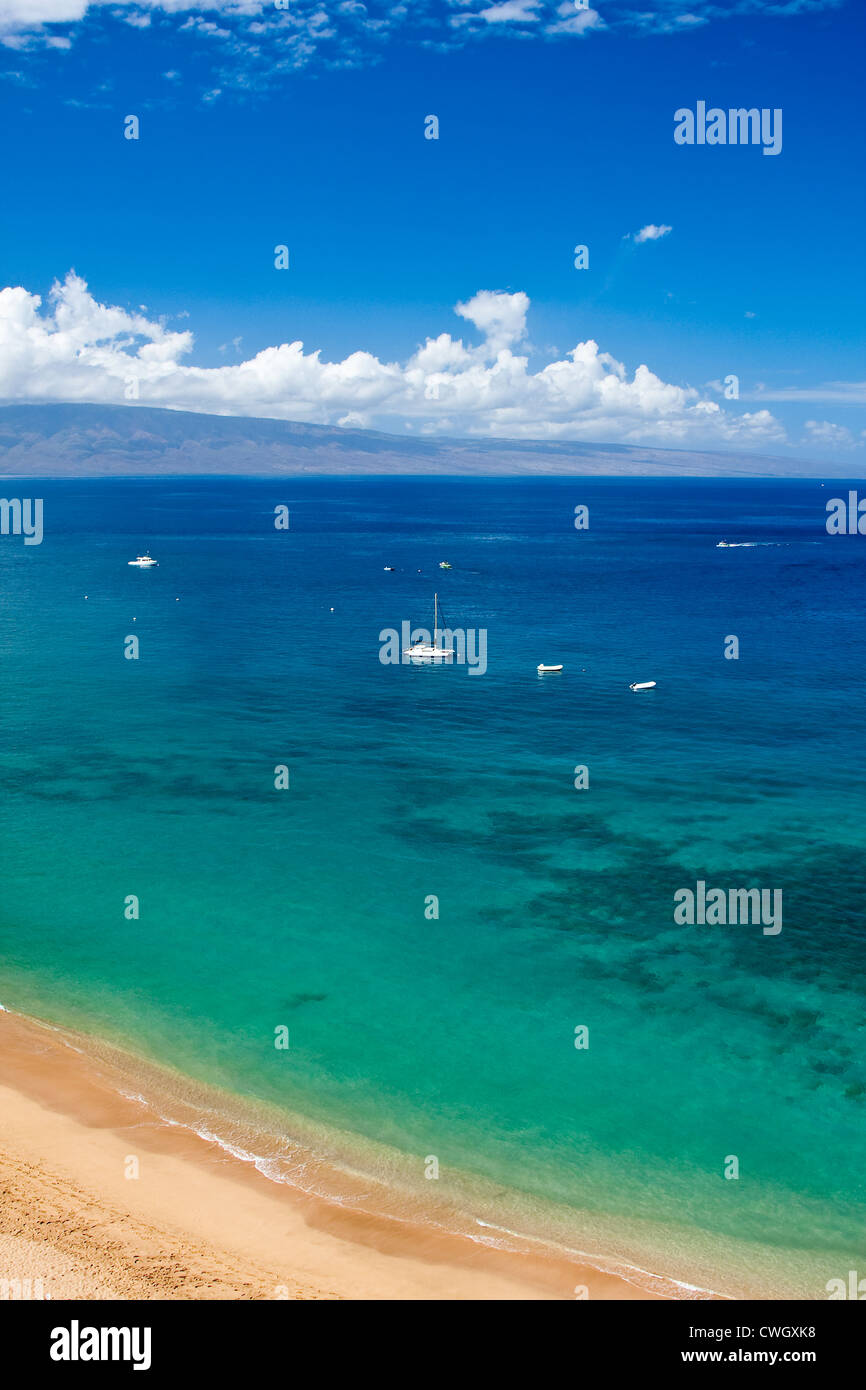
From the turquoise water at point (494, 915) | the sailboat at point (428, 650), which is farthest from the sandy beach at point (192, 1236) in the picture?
the sailboat at point (428, 650)

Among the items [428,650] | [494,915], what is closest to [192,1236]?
[494,915]

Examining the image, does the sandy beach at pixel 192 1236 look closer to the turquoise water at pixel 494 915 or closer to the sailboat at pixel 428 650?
the turquoise water at pixel 494 915

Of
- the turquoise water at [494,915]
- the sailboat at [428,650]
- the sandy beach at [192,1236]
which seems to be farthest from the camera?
the sailboat at [428,650]

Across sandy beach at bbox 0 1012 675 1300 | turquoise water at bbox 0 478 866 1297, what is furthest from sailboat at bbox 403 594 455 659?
sandy beach at bbox 0 1012 675 1300

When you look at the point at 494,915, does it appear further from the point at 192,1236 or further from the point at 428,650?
the point at 428,650

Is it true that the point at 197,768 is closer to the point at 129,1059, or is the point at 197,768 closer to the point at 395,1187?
the point at 129,1059
